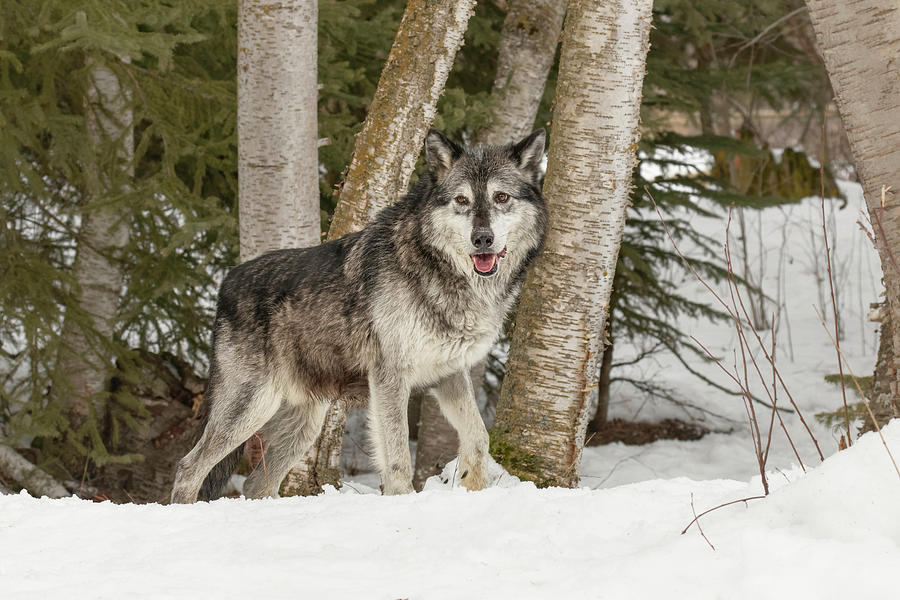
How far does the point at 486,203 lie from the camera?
4523 mm

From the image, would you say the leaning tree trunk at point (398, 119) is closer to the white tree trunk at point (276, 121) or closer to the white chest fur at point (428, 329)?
the white tree trunk at point (276, 121)

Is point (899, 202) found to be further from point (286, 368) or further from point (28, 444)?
point (28, 444)

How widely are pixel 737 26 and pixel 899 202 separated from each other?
6500 mm

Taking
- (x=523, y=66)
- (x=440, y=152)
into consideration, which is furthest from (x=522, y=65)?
(x=440, y=152)

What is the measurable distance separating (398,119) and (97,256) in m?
3.99

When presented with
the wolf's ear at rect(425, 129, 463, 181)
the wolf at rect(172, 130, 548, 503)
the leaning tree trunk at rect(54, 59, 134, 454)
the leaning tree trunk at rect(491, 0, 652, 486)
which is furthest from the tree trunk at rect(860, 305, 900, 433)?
the leaning tree trunk at rect(54, 59, 134, 454)

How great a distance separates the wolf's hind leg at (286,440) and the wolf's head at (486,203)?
1454mm

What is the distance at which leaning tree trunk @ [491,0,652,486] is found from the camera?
5039mm

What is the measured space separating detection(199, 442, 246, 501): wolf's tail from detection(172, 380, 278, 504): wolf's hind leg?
0.45 feet

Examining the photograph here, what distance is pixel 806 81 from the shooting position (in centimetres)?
1005

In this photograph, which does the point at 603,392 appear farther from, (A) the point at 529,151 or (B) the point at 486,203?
(B) the point at 486,203

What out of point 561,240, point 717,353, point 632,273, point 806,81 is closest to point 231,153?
point 561,240

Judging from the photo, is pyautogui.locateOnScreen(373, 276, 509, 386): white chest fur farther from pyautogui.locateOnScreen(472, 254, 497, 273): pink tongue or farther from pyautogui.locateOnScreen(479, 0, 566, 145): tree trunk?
pyautogui.locateOnScreen(479, 0, 566, 145): tree trunk

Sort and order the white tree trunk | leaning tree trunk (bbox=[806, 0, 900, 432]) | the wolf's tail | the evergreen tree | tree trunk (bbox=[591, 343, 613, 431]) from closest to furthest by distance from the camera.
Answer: leaning tree trunk (bbox=[806, 0, 900, 432])
the wolf's tail
the white tree trunk
the evergreen tree
tree trunk (bbox=[591, 343, 613, 431])
